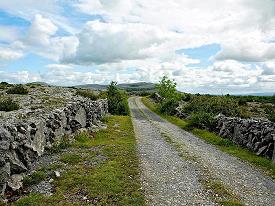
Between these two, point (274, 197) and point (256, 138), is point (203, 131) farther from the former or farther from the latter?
point (274, 197)

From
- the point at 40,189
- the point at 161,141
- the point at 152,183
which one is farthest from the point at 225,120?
the point at 40,189

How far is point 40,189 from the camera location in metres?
14.1

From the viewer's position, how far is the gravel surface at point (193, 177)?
13859 millimetres

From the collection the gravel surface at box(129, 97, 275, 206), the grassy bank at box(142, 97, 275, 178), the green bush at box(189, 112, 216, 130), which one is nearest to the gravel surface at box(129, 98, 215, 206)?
the gravel surface at box(129, 97, 275, 206)

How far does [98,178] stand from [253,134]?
14.4 meters

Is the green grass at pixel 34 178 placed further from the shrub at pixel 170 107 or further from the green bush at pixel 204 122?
the shrub at pixel 170 107

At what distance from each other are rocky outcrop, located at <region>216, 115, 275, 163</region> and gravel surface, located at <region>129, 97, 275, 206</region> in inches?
84.2

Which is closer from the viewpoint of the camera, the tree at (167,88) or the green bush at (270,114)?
the green bush at (270,114)

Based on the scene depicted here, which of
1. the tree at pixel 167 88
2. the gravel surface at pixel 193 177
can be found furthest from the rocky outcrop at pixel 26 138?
the tree at pixel 167 88

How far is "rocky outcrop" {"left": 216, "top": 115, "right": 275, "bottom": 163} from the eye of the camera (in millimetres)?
22781

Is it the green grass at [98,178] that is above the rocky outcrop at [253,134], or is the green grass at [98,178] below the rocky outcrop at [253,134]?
below

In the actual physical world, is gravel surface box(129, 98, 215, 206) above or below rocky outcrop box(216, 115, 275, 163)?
below

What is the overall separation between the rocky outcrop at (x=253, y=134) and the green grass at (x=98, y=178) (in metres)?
8.64

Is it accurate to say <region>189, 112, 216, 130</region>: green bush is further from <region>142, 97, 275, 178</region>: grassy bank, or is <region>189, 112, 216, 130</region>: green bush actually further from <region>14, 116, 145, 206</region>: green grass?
<region>14, 116, 145, 206</region>: green grass
